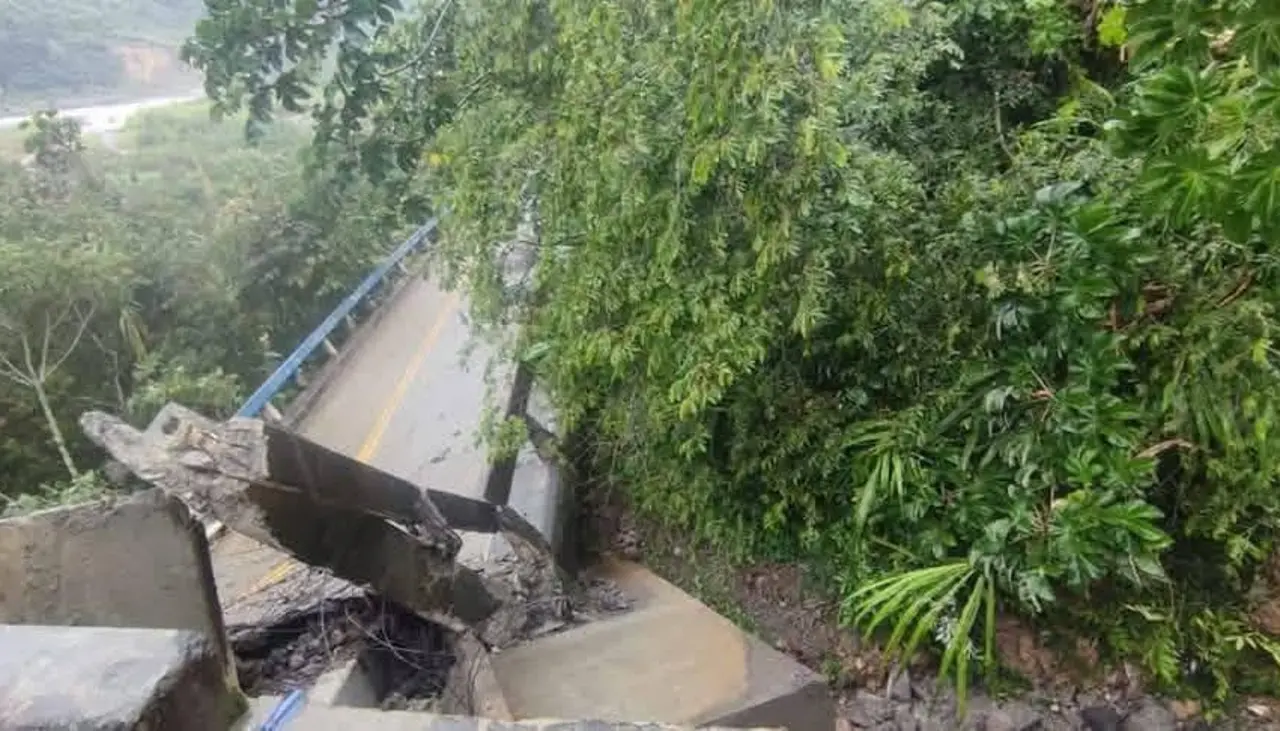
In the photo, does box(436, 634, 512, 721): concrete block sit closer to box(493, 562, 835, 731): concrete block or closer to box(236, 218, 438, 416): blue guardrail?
box(493, 562, 835, 731): concrete block

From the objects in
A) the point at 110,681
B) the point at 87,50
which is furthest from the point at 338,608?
the point at 87,50

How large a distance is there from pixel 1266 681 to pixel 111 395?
1060 centimetres

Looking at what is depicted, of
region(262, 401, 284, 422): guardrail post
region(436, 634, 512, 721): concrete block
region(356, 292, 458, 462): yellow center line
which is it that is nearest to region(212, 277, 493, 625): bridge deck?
region(356, 292, 458, 462): yellow center line

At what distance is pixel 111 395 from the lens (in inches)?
404

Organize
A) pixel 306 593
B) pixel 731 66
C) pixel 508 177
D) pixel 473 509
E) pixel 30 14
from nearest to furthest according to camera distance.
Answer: pixel 731 66 → pixel 306 593 → pixel 508 177 → pixel 473 509 → pixel 30 14

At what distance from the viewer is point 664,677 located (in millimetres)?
4801

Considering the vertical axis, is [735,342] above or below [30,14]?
below

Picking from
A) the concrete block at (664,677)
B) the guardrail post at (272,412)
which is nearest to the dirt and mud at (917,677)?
the concrete block at (664,677)

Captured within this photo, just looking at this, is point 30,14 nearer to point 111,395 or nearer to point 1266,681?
point 111,395

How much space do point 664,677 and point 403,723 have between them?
3.48 meters

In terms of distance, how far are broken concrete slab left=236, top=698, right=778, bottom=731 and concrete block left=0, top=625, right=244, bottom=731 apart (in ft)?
0.33

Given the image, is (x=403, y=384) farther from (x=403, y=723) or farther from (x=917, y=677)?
(x=403, y=723)

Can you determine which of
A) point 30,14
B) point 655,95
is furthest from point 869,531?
point 30,14

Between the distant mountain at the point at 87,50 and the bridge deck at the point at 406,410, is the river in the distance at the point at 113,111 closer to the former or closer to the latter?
the distant mountain at the point at 87,50
